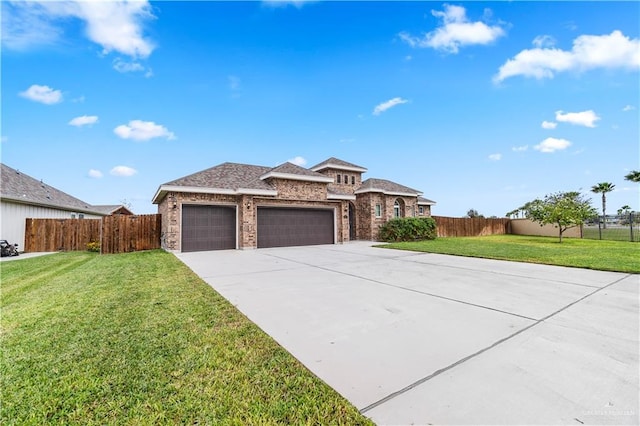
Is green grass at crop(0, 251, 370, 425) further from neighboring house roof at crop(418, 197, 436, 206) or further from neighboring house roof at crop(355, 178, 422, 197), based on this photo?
neighboring house roof at crop(418, 197, 436, 206)

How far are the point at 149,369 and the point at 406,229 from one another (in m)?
17.2

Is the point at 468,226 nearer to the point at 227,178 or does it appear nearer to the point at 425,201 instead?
the point at 425,201

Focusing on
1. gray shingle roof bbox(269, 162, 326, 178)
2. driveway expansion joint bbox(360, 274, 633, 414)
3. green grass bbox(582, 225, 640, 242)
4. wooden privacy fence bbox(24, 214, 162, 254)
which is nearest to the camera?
driveway expansion joint bbox(360, 274, 633, 414)

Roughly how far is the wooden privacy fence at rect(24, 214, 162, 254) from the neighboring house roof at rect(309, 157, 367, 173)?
11956mm

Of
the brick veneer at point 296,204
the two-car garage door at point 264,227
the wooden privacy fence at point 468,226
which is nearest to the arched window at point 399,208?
the brick veneer at point 296,204

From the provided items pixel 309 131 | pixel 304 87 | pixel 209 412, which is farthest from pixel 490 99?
pixel 209 412

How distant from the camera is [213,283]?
588 cm

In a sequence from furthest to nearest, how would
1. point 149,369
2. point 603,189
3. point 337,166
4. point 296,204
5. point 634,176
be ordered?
point 603,189 → point 634,176 → point 337,166 → point 296,204 → point 149,369

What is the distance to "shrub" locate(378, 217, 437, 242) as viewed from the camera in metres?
17.9

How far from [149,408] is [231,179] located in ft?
44.1

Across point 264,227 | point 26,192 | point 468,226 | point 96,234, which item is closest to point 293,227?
point 264,227

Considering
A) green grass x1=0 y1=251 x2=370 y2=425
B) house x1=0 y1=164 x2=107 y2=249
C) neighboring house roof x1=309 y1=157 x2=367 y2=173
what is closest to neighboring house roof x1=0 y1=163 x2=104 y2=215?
house x1=0 y1=164 x2=107 y2=249

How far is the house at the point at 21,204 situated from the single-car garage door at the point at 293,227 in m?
11.2

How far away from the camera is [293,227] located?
15.4 m
